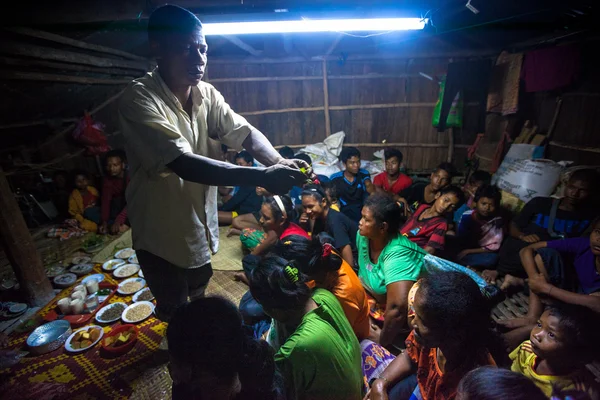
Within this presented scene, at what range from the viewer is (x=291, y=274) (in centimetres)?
187

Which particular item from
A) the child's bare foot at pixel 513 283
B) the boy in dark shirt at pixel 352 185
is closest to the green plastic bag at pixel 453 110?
the boy in dark shirt at pixel 352 185

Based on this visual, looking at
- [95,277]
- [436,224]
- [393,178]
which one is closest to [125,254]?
[95,277]

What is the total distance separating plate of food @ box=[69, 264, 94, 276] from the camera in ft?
13.2

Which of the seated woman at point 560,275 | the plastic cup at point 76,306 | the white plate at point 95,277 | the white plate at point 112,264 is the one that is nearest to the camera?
the seated woman at point 560,275

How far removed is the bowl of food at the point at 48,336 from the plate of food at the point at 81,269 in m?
1.02

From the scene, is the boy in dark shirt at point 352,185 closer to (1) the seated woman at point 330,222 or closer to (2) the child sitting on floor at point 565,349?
(1) the seated woman at point 330,222

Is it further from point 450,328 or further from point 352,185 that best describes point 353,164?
point 450,328

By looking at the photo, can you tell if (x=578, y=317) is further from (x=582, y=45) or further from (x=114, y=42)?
(x=114, y=42)

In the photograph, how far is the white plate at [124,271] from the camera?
13.0 ft

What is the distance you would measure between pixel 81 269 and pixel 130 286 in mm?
930

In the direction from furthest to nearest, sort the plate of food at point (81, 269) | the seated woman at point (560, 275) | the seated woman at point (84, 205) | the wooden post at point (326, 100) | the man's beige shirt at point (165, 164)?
the wooden post at point (326, 100)
the seated woman at point (84, 205)
the plate of food at point (81, 269)
the seated woman at point (560, 275)
the man's beige shirt at point (165, 164)

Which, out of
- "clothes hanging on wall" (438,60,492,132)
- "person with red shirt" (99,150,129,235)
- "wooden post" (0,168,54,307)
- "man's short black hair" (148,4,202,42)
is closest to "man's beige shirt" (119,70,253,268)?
"man's short black hair" (148,4,202,42)

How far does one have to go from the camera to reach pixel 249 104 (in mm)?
7797

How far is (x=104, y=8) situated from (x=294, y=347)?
3518 mm
